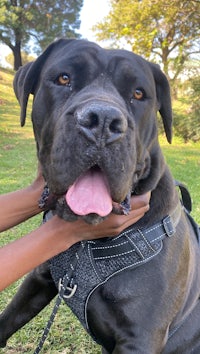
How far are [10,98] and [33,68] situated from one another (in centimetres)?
1702

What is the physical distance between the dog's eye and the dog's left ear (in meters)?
0.47

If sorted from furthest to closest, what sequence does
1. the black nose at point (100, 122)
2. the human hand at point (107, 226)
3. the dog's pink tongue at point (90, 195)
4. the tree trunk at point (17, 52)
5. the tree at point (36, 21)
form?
the tree trunk at point (17, 52)
the tree at point (36, 21)
the human hand at point (107, 226)
the dog's pink tongue at point (90, 195)
the black nose at point (100, 122)

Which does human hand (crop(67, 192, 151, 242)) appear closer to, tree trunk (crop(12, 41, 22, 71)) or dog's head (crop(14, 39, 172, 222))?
dog's head (crop(14, 39, 172, 222))

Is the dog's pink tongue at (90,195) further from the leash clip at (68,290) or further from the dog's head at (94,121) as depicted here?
the leash clip at (68,290)

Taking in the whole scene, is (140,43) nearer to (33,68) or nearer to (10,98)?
(33,68)

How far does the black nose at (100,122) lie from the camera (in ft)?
4.83

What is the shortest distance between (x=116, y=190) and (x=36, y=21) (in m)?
28.2

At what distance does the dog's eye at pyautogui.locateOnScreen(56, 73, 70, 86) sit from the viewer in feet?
6.28

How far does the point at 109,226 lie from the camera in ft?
5.80

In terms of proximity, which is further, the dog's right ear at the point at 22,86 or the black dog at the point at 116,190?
the dog's right ear at the point at 22,86

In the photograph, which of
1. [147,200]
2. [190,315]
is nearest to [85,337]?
[190,315]

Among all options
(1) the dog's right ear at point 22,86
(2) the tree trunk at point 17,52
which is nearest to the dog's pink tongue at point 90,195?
(1) the dog's right ear at point 22,86

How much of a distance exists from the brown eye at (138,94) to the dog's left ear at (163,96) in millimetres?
209

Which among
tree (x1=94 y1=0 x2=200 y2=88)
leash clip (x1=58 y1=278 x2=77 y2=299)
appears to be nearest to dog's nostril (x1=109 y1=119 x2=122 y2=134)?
leash clip (x1=58 y1=278 x2=77 y2=299)
